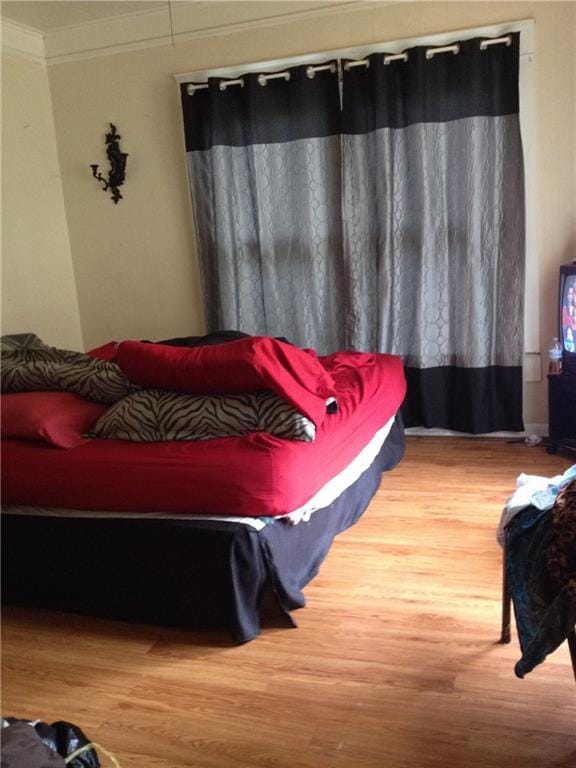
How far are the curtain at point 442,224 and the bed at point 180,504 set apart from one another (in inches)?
59.4

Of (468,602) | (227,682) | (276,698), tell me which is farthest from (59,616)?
(468,602)

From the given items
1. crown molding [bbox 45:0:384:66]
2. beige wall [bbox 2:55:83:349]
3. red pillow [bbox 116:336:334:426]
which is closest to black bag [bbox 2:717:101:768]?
red pillow [bbox 116:336:334:426]

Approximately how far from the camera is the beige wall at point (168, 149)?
3549 millimetres

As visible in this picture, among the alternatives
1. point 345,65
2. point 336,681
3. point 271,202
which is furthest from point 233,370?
point 345,65

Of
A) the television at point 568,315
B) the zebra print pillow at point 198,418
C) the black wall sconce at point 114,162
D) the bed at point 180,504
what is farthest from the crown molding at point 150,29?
the zebra print pillow at point 198,418

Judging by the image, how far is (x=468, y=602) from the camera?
2297 mm

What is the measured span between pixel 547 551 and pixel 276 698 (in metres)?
0.85

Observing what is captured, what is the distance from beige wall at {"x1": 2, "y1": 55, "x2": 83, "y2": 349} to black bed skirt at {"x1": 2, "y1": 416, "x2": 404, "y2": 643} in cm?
207

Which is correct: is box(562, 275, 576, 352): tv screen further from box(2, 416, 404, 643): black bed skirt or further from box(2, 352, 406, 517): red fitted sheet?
box(2, 416, 404, 643): black bed skirt

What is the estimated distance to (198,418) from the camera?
7.78ft

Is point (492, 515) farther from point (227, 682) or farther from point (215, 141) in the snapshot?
point (215, 141)

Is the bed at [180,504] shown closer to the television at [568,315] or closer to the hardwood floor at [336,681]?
the hardwood floor at [336,681]

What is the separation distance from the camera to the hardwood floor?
66.7 inches

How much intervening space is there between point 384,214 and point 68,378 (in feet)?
6.85
